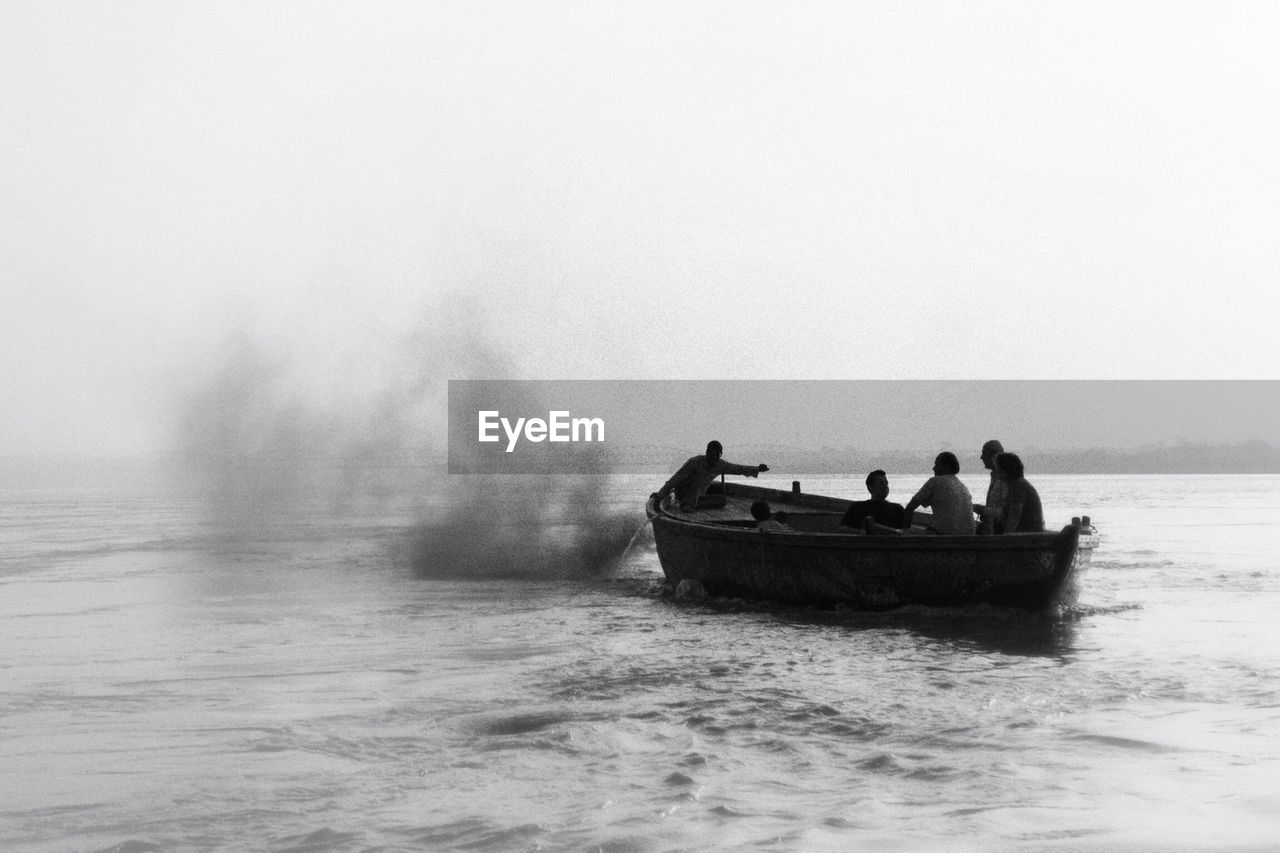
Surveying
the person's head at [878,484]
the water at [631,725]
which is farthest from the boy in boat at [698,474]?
the person's head at [878,484]

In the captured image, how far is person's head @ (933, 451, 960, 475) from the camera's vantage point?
12812 mm

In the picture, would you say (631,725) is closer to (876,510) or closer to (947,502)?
(947,502)

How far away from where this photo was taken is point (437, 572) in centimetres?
2175

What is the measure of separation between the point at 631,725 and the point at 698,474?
10.0m

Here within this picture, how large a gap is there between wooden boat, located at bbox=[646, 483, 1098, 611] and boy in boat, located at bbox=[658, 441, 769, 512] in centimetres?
208

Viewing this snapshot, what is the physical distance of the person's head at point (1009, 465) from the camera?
1291 cm

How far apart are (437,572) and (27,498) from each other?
53781 millimetres

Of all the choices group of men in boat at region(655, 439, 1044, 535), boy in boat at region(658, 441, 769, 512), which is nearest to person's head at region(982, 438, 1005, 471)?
group of men in boat at region(655, 439, 1044, 535)

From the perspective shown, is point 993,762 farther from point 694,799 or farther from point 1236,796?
point 694,799

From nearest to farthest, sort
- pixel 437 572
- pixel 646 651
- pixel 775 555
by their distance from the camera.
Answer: pixel 646 651, pixel 775 555, pixel 437 572

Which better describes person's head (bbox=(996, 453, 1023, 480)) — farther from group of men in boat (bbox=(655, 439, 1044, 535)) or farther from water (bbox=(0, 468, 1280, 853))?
water (bbox=(0, 468, 1280, 853))

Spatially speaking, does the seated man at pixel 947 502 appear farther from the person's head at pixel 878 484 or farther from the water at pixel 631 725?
the water at pixel 631 725

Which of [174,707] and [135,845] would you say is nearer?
[135,845]

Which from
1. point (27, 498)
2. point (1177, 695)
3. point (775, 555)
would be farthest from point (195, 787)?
point (27, 498)
